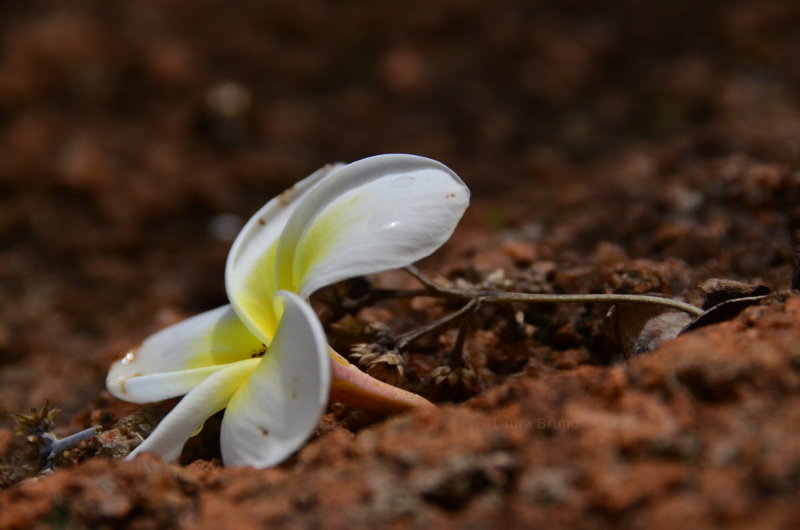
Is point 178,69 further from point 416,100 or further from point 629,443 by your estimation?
point 629,443

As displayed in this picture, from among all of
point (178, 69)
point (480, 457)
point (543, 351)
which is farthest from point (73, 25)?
point (480, 457)

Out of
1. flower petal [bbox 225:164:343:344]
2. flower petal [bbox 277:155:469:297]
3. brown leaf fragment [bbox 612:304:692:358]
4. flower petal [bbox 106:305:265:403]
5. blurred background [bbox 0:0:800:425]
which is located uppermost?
flower petal [bbox 277:155:469:297]

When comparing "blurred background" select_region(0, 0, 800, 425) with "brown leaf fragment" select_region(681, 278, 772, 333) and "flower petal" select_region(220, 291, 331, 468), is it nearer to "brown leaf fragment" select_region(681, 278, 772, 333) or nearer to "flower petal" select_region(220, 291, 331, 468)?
"brown leaf fragment" select_region(681, 278, 772, 333)

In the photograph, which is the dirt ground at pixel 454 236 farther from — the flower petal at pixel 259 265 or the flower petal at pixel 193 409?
the flower petal at pixel 259 265

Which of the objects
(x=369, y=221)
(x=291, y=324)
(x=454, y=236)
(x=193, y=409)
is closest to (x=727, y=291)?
(x=369, y=221)

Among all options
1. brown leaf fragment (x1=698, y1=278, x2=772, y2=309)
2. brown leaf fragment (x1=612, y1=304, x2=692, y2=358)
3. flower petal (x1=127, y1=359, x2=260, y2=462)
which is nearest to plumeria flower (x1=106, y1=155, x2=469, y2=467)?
flower petal (x1=127, y1=359, x2=260, y2=462)

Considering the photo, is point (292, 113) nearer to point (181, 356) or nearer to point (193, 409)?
point (181, 356)
